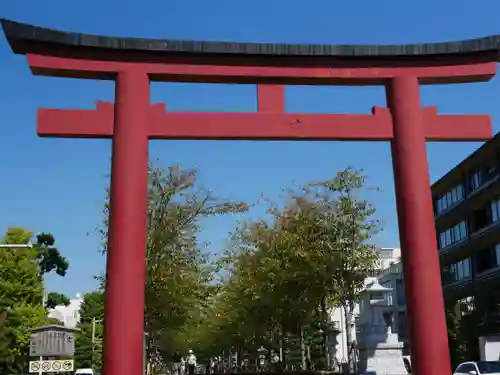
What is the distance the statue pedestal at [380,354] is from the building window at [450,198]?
27366mm

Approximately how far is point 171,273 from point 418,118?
55.9 feet

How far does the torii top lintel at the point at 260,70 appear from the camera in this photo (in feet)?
35.1

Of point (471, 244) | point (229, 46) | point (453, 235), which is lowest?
point (229, 46)

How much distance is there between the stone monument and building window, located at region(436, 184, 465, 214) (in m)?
26.8

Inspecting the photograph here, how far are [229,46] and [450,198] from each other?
123ft

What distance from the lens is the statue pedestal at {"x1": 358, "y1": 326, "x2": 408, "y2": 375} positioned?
17031 millimetres

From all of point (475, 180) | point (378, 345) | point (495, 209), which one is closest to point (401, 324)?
point (475, 180)

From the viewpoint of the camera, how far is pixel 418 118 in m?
11.1

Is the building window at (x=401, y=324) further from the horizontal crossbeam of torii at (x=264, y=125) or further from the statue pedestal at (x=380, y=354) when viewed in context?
the horizontal crossbeam of torii at (x=264, y=125)

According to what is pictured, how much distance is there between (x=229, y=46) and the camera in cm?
1098

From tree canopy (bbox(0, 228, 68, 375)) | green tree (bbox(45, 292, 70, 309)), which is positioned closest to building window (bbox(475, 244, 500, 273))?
tree canopy (bbox(0, 228, 68, 375))

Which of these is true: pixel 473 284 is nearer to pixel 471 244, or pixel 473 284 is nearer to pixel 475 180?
pixel 471 244

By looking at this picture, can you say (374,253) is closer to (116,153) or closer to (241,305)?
(241,305)

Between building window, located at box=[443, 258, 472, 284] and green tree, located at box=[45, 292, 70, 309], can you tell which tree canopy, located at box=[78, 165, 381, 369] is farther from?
green tree, located at box=[45, 292, 70, 309]
